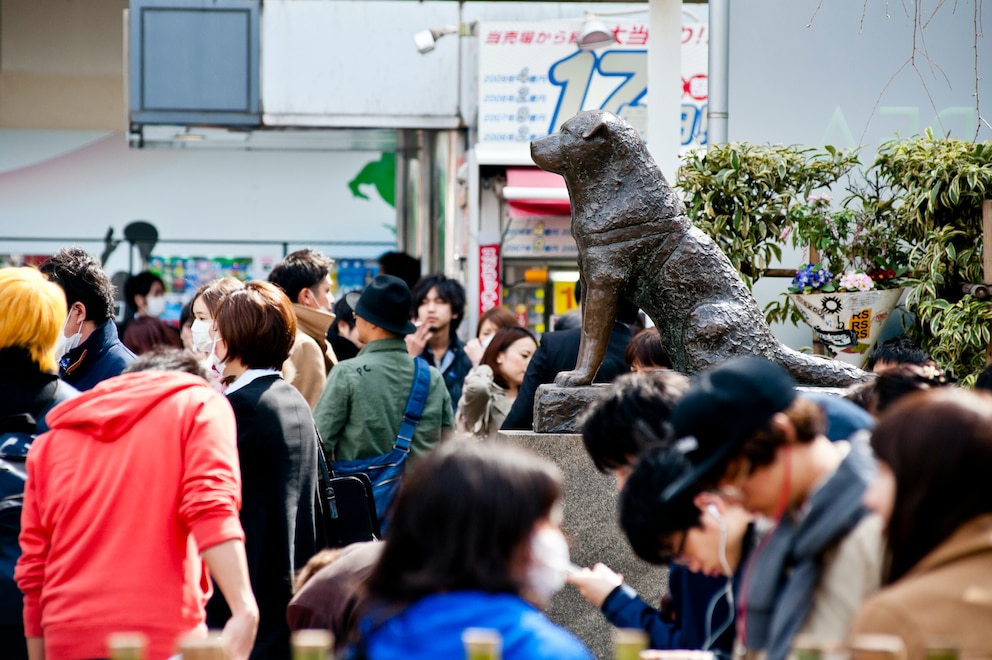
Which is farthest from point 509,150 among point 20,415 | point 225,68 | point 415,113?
point 20,415

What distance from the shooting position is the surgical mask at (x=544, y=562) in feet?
6.19

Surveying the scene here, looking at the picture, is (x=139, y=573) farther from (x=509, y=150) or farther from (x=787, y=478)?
(x=509, y=150)

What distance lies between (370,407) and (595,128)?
1640 mm

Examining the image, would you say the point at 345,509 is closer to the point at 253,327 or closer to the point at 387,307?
the point at 253,327

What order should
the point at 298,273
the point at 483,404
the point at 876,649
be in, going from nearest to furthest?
1. the point at 876,649
2. the point at 298,273
3. the point at 483,404

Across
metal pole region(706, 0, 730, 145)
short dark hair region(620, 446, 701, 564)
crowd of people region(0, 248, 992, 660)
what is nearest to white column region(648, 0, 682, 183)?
metal pole region(706, 0, 730, 145)

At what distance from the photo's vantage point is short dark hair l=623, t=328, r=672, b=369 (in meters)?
4.83

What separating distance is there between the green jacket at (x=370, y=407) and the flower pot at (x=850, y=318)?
7.78 ft

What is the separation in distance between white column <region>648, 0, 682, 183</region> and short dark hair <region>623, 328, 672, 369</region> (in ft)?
6.38

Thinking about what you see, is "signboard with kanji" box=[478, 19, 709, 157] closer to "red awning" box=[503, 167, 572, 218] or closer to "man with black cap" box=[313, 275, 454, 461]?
"red awning" box=[503, 167, 572, 218]

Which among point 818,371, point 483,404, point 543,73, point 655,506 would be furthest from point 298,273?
point 543,73

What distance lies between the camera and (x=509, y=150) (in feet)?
33.6

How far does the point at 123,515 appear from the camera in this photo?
2828 mm

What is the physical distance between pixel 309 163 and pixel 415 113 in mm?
3857
